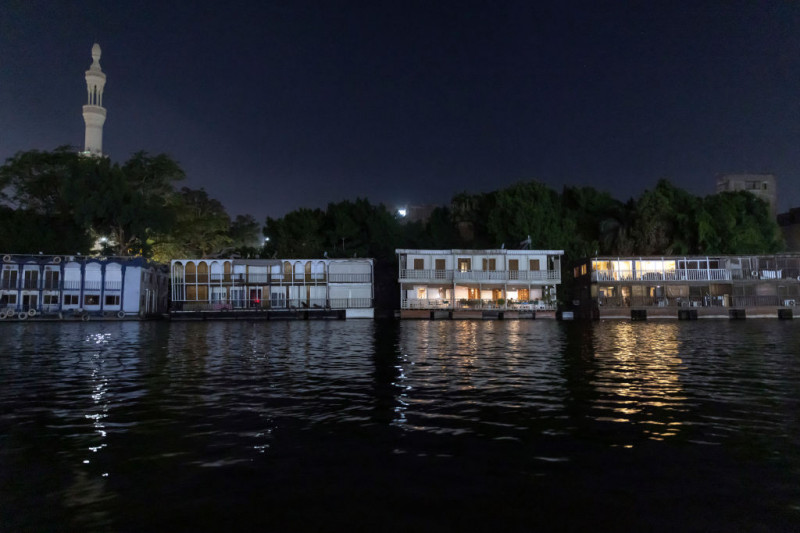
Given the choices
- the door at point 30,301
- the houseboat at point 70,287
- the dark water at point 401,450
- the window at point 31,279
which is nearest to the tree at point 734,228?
the dark water at point 401,450

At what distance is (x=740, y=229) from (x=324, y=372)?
60.4 metres

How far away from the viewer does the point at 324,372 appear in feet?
46.3

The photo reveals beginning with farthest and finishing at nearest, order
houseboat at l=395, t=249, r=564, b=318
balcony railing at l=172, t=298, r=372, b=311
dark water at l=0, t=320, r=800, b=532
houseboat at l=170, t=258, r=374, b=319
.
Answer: houseboat at l=170, t=258, r=374, b=319 → balcony railing at l=172, t=298, r=372, b=311 → houseboat at l=395, t=249, r=564, b=318 → dark water at l=0, t=320, r=800, b=532

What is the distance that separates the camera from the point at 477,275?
5116 cm

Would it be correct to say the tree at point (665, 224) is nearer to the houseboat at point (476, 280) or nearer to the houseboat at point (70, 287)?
the houseboat at point (476, 280)

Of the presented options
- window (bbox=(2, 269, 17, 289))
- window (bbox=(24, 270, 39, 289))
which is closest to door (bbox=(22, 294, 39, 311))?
window (bbox=(24, 270, 39, 289))

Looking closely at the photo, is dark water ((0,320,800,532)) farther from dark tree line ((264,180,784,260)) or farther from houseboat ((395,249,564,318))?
dark tree line ((264,180,784,260))

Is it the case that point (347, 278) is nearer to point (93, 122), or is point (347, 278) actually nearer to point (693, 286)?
point (693, 286)

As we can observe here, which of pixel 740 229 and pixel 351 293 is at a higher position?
pixel 740 229

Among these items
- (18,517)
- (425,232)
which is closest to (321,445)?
(18,517)

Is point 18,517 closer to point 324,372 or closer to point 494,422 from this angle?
point 494,422

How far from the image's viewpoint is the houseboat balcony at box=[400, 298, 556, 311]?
165 ft

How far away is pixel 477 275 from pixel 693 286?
66.7ft

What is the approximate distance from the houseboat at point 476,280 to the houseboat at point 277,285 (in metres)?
4.53
